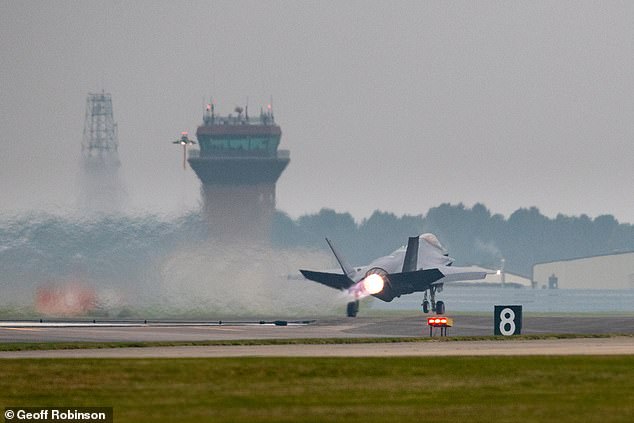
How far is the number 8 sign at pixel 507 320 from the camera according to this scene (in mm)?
65394

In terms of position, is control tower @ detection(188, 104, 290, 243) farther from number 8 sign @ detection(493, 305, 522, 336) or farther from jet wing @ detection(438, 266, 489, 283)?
number 8 sign @ detection(493, 305, 522, 336)

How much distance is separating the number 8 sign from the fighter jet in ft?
104

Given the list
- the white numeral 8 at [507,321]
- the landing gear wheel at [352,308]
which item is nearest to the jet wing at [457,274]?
the landing gear wheel at [352,308]

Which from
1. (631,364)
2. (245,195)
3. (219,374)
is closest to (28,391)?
(219,374)

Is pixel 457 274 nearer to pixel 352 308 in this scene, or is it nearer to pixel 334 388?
pixel 352 308

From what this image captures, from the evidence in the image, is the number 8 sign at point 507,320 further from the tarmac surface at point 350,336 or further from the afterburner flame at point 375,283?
the afterburner flame at point 375,283

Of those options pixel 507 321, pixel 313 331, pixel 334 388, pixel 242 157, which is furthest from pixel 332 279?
pixel 242 157

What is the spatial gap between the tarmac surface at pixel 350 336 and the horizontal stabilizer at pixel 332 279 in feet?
25.4

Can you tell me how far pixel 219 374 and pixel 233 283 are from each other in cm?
6997

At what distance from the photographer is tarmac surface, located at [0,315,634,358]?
4872 cm

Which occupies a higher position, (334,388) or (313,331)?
(313,331)

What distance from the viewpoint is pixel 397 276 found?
Result: 98688 mm

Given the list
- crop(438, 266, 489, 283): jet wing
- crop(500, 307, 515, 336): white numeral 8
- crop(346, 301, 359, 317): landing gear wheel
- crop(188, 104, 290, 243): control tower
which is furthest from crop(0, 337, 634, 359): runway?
crop(188, 104, 290, 243): control tower

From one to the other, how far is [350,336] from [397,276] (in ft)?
101
